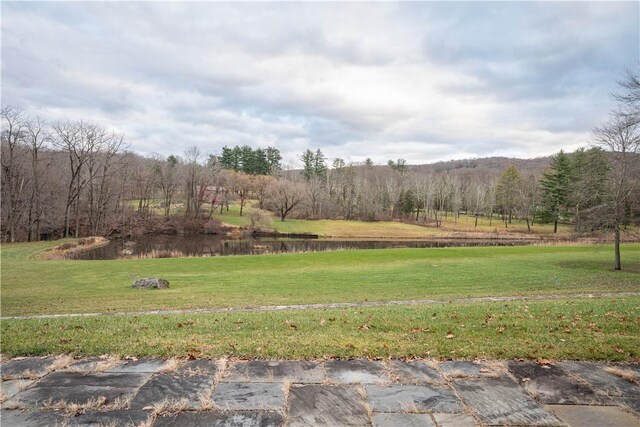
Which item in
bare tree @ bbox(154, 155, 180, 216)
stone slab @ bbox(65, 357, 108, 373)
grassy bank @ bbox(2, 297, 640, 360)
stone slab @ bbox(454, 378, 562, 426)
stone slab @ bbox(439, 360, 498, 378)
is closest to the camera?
stone slab @ bbox(454, 378, 562, 426)

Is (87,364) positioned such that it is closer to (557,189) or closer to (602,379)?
(602,379)

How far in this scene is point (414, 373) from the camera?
13.9 feet

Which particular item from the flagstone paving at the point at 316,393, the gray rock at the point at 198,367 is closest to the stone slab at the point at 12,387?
the flagstone paving at the point at 316,393

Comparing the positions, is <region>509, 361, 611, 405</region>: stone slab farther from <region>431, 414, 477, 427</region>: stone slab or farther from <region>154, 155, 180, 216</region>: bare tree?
<region>154, 155, 180, 216</region>: bare tree

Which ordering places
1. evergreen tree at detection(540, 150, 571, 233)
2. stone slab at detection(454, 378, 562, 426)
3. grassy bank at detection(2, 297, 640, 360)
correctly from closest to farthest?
stone slab at detection(454, 378, 562, 426)
grassy bank at detection(2, 297, 640, 360)
evergreen tree at detection(540, 150, 571, 233)

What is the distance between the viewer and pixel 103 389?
3.82 meters

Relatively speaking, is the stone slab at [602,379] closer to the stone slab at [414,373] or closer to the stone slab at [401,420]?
the stone slab at [414,373]

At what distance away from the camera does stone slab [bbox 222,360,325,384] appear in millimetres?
4059

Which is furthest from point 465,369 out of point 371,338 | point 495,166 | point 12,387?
point 495,166

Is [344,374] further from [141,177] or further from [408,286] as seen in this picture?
[141,177]

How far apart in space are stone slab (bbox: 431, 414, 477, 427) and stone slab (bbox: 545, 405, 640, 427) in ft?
2.73

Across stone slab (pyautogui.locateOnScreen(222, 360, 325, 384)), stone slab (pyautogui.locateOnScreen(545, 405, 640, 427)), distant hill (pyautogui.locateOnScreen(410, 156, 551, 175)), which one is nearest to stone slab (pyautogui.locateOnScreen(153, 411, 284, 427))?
stone slab (pyautogui.locateOnScreen(222, 360, 325, 384))

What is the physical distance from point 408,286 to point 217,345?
46.1ft

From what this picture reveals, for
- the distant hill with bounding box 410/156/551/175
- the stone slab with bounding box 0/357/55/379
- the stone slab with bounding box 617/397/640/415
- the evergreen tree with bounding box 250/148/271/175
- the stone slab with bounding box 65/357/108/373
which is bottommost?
the stone slab with bounding box 0/357/55/379
